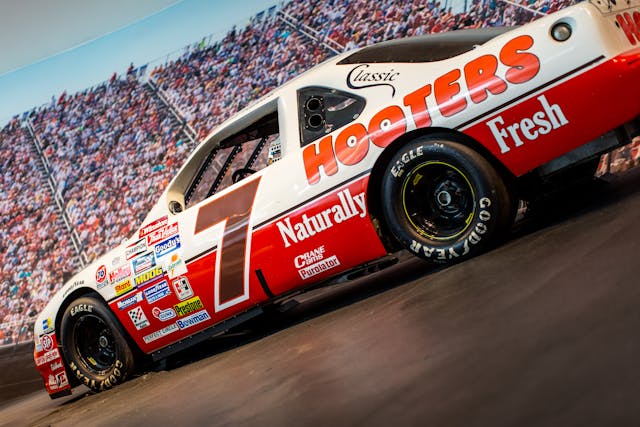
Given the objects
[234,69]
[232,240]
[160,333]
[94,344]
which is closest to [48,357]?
[94,344]

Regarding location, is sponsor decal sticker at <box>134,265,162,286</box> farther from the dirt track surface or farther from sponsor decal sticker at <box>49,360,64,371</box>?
sponsor decal sticker at <box>49,360,64,371</box>

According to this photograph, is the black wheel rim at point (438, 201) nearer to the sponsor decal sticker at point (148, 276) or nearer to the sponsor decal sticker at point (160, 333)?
the sponsor decal sticker at point (148, 276)

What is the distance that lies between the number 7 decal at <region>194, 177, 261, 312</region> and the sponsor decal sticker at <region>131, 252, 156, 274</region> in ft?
1.58

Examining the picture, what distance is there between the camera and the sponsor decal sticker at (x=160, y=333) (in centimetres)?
509

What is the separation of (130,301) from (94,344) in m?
0.71

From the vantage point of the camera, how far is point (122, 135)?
33.1 ft

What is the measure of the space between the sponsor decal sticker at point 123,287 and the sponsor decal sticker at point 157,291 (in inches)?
6.8

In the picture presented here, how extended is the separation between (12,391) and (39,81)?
437 centimetres

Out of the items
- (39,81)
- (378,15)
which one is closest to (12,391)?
(39,81)

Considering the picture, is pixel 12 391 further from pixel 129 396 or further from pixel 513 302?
pixel 513 302

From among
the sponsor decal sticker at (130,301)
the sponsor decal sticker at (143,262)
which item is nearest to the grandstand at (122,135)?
the sponsor decal sticker at (143,262)

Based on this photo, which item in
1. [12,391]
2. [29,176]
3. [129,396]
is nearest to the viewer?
[129,396]

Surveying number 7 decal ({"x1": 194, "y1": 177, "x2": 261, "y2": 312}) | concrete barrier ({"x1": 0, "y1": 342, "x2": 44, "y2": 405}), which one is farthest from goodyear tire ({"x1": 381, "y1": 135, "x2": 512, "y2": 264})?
concrete barrier ({"x1": 0, "y1": 342, "x2": 44, "y2": 405})

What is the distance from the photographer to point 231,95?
909 centimetres
